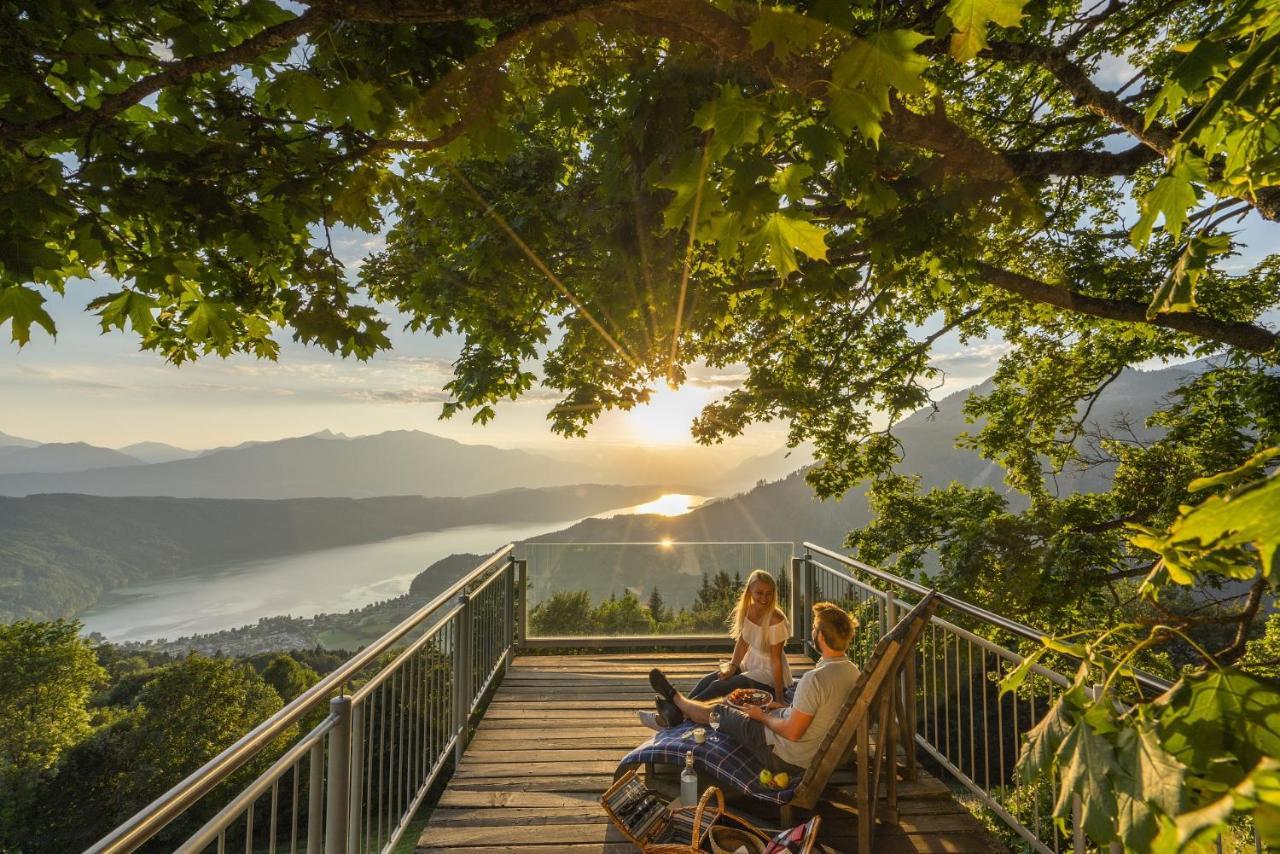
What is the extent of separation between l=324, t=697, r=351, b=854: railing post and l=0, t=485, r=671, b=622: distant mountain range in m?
106

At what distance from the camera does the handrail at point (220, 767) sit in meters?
1.49

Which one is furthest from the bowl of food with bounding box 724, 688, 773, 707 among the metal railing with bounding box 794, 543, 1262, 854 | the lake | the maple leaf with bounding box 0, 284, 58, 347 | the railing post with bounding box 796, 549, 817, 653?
the lake

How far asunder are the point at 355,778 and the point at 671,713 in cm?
241

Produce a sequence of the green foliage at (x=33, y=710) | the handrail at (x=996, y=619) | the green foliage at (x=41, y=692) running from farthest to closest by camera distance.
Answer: the green foliage at (x=41, y=692)
the green foliage at (x=33, y=710)
the handrail at (x=996, y=619)

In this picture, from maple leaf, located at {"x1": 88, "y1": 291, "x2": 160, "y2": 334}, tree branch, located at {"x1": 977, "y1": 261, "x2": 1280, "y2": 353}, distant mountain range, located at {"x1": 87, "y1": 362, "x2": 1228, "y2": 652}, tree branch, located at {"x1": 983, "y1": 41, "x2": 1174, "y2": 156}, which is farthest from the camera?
distant mountain range, located at {"x1": 87, "y1": 362, "x2": 1228, "y2": 652}

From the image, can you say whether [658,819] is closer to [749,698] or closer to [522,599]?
[749,698]

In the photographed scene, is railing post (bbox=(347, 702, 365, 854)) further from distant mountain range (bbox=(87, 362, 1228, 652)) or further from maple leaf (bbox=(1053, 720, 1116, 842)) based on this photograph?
distant mountain range (bbox=(87, 362, 1228, 652))

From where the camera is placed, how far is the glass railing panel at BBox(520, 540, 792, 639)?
9516mm

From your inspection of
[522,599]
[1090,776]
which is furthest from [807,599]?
[1090,776]

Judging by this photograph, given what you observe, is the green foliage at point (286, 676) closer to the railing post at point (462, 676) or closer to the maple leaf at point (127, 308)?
the railing post at point (462, 676)

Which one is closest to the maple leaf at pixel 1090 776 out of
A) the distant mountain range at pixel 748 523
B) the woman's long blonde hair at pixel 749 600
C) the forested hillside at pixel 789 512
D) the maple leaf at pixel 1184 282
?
the maple leaf at pixel 1184 282

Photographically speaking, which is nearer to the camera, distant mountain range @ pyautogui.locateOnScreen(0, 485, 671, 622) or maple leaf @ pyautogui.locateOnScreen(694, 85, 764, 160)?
maple leaf @ pyautogui.locateOnScreen(694, 85, 764, 160)

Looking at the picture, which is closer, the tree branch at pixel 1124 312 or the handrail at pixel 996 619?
the handrail at pixel 996 619

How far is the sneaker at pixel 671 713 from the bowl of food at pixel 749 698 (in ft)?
1.29
